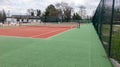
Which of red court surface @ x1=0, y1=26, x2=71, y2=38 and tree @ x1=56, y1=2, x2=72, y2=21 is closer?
red court surface @ x1=0, y1=26, x2=71, y2=38

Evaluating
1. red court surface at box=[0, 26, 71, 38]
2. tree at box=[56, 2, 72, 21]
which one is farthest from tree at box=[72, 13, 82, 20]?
red court surface at box=[0, 26, 71, 38]

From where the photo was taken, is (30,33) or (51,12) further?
(51,12)

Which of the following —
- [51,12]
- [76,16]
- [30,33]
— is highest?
[51,12]

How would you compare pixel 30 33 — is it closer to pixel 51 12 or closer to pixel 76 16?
pixel 51 12

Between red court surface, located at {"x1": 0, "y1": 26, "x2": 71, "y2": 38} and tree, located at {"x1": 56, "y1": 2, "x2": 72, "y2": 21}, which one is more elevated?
tree, located at {"x1": 56, "y1": 2, "x2": 72, "y2": 21}

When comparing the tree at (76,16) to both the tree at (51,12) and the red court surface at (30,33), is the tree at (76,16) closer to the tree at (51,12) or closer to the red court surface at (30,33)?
the tree at (51,12)

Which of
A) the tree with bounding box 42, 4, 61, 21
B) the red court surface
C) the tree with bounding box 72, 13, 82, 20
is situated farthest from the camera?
the tree with bounding box 72, 13, 82, 20

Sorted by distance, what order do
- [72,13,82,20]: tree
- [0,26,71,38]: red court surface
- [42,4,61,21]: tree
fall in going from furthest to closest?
[72,13,82,20]: tree < [42,4,61,21]: tree < [0,26,71,38]: red court surface

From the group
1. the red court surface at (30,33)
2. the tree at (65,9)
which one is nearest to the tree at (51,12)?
the tree at (65,9)

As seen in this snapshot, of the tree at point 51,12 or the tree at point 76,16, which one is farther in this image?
the tree at point 76,16

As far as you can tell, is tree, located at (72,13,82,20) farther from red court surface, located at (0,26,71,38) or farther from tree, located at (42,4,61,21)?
red court surface, located at (0,26,71,38)

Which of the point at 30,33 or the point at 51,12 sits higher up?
the point at 51,12

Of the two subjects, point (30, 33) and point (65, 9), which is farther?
point (65, 9)

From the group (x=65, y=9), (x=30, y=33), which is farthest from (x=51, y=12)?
(x=30, y=33)
